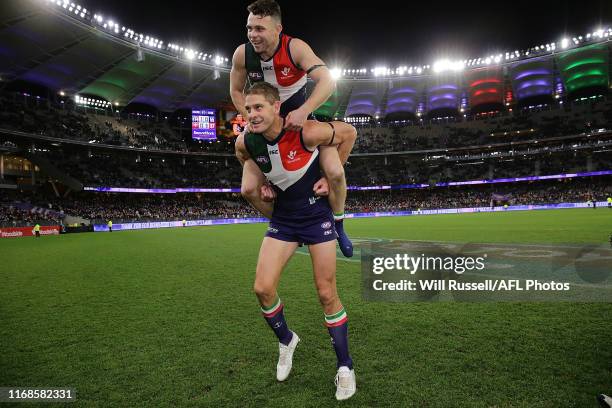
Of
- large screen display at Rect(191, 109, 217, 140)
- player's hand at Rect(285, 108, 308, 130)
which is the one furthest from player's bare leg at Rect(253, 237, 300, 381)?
large screen display at Rect(191, 109, 217, 140)

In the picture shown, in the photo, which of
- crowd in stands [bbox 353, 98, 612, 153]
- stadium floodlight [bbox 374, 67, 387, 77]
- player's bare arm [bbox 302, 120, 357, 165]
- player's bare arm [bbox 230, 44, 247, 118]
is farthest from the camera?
stadium floodlight [bbox 374, 67, 387, 77]

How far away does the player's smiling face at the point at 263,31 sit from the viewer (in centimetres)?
368

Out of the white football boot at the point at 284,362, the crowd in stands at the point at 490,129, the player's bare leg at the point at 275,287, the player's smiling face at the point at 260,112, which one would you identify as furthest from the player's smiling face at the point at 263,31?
the crowd in stands at the point at 490,129

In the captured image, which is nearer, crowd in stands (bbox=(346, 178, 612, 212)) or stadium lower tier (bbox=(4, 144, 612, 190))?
stadium lower tier (bbox=(4, 144, 612, 190))

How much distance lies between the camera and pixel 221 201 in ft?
205

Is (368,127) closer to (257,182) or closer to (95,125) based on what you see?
(95,125)

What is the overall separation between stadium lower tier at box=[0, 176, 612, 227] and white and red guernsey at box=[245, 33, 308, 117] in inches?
1400

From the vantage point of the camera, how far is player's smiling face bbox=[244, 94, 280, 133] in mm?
3391

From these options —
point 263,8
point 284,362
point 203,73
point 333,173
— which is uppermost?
point 203,73

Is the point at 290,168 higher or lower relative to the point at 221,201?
higher

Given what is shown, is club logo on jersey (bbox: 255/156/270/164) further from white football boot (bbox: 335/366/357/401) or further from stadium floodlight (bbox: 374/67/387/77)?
stadium floodlight (bbox: 374/67/387/77)

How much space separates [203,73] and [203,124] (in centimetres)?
810

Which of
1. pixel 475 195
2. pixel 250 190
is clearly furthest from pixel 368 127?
pixel 250 190

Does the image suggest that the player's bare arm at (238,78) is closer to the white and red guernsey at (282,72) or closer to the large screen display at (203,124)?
the white and red guernsey at (282,72)
